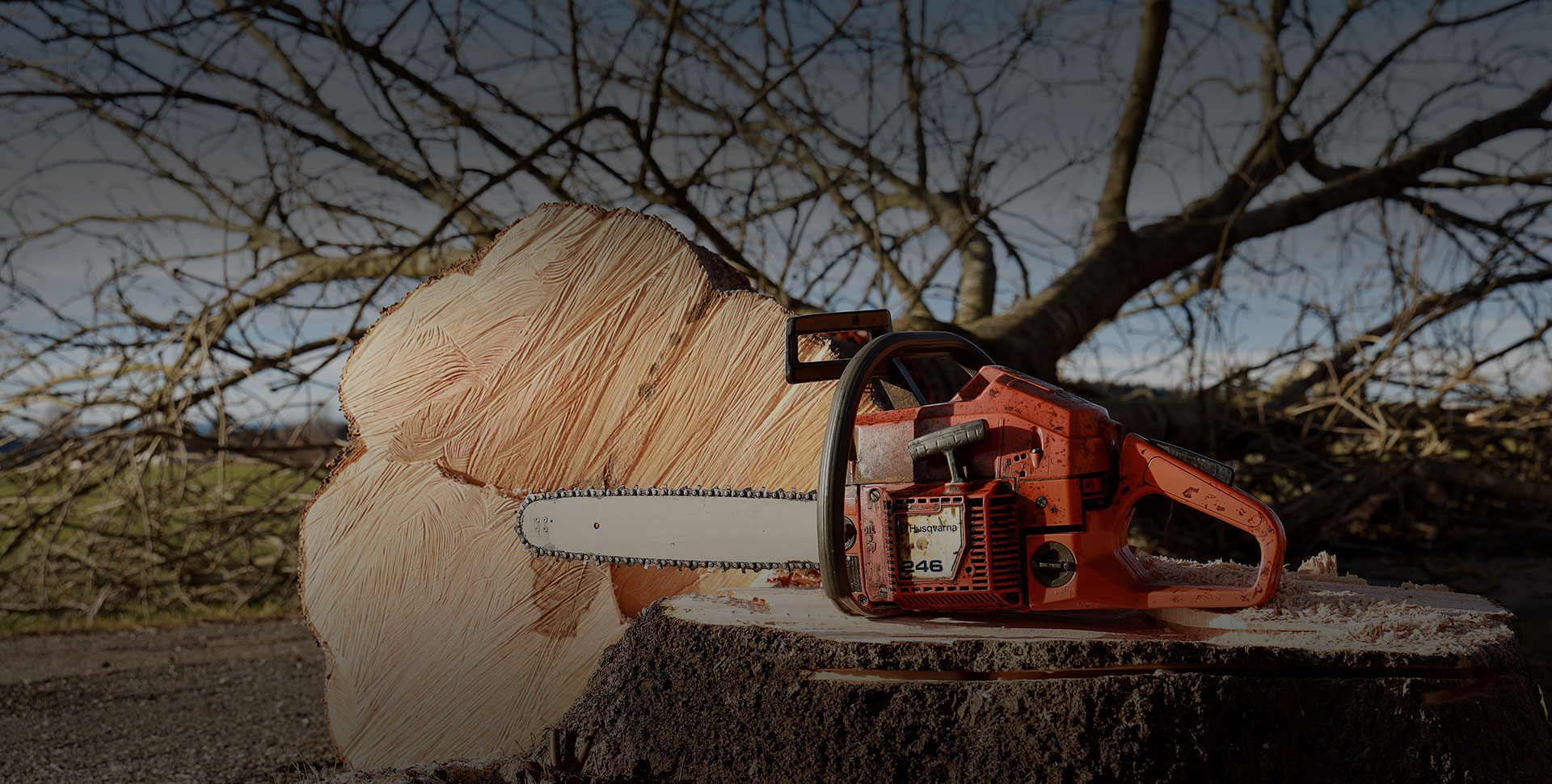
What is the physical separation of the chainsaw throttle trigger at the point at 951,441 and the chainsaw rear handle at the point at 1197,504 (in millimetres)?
233

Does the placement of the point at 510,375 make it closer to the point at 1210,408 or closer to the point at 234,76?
the point at 234,76

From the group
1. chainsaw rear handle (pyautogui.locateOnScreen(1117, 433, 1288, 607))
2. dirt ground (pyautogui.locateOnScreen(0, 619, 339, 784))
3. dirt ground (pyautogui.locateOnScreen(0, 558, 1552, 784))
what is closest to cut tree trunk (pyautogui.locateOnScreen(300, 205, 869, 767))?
dirt ground (pyautogui.locateOnScreen(0, 619, 339, 784))

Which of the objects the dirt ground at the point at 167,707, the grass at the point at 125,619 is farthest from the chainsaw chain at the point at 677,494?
the grass at the point at 125,619

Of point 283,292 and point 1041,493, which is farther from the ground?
point 283,292

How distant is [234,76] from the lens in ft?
11.7

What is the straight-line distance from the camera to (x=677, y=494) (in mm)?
1651

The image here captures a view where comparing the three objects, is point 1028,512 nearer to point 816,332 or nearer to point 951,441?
point 951,441

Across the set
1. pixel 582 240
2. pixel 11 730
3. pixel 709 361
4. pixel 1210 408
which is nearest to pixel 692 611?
pixel 709 361

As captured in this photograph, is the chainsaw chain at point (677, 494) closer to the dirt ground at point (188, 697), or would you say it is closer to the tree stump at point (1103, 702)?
the tree stump at point (1103, 702)

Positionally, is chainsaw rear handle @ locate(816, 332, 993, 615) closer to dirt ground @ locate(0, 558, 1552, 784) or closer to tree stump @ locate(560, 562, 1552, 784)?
tree stump @ locate(560, 562, 1552, 784)

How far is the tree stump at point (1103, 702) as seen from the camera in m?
1.29

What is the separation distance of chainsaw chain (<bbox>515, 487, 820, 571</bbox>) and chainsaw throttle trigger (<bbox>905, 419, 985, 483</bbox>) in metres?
0.17

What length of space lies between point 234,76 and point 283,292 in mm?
1113

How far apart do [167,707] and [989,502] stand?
10.1 ft
